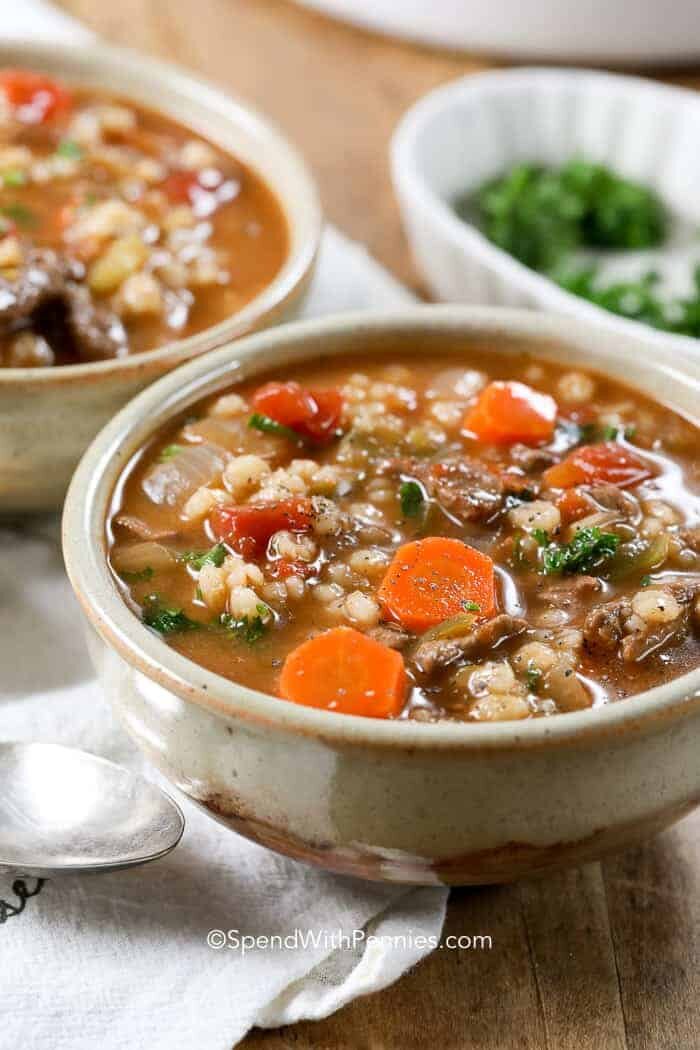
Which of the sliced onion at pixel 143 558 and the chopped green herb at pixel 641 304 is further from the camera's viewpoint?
the chopped green herb at pixel 641 304

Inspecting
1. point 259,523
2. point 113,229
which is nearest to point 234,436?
point 259,523

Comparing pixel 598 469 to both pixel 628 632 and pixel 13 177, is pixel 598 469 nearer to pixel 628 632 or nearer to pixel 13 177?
pixel 628 632

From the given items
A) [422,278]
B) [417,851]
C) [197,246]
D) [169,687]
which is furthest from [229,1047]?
[422,278]

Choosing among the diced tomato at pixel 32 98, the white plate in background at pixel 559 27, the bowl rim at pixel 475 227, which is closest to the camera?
the bowl rim at pixel 475 227

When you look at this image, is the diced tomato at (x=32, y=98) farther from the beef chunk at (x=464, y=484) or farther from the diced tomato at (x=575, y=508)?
the diced tomato at (x=575, y=508)

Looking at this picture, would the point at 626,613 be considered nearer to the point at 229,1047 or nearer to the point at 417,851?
the point at 417,851

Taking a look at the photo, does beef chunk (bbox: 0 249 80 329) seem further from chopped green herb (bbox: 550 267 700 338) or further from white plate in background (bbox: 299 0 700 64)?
white plate in background (bbox: 299 0 700 64)

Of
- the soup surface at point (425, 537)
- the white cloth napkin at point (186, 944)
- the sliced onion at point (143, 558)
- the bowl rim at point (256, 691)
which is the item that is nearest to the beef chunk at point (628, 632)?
the soup surface at point (425, 537)
